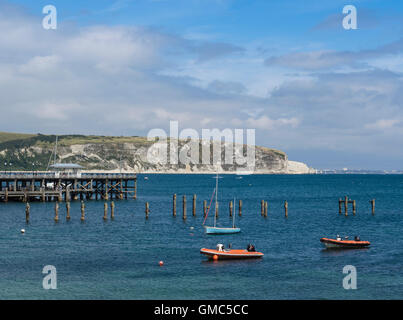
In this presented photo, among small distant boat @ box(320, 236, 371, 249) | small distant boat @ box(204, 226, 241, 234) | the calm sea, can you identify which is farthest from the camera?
small distant boat @ box(204, 226, 241, 234)

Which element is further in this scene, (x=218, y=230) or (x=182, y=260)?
(x=218, y=230)

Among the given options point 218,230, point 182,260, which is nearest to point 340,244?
point 218,230

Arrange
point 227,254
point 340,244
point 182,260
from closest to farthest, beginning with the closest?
point 182,260 < point 227,254 < point 340,244

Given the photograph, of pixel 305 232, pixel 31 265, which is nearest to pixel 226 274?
pixel 31 265

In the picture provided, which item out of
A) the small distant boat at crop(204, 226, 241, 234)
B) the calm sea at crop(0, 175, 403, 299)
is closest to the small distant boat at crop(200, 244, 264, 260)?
the calm sea at crop(0, 175, 403, 299)

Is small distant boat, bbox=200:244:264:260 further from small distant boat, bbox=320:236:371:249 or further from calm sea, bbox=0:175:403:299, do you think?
small distant boat, bbox=320:236:371:249

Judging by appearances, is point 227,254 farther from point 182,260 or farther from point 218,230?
point 218,230

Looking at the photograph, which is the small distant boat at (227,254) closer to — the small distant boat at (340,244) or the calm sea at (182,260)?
the calm sea at (182,260)

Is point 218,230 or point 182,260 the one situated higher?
point 218,230

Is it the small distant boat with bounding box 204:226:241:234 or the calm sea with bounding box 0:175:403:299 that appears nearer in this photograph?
the calm sea with bounding box 0:175:403:299

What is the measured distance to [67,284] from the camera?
37.8 m

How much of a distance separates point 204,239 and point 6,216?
3384 cm

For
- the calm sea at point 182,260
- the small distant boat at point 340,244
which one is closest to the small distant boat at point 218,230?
the calm sea at point 182,260
